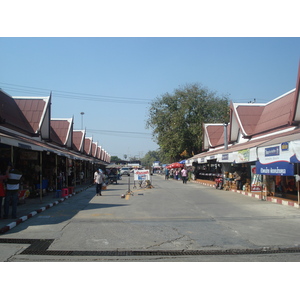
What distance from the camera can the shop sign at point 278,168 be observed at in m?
12.4

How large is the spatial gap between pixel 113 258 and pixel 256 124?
67.8ft

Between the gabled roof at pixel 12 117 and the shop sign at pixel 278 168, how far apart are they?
41.7 feet

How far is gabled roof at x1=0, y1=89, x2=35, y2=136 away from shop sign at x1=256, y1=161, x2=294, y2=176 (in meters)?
12.7

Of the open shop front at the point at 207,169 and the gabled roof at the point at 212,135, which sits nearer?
the open shop front at the point at 207,169

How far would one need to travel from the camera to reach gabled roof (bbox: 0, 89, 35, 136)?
17045mm

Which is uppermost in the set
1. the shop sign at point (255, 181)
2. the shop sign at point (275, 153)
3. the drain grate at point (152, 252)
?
the shop sign at point (275, 153)

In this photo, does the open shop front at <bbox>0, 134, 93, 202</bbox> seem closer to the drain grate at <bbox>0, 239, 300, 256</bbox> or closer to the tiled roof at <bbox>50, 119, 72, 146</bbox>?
the drain grate at <bbox>0, 239, 300, 256</bbox>

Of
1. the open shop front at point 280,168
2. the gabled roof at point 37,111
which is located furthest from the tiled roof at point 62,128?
the open shop front at point 280,168

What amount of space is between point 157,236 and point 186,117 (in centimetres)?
3912

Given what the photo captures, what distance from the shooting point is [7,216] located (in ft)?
34.2

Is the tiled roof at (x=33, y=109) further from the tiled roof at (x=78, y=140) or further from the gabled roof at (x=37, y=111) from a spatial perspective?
the tiled roof at (x=78, y=140)

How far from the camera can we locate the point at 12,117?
1859cm

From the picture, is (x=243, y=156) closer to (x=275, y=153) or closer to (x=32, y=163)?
(x=275, y=153)

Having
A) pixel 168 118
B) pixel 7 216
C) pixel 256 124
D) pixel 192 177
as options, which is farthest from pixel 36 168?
pixel 168 118
